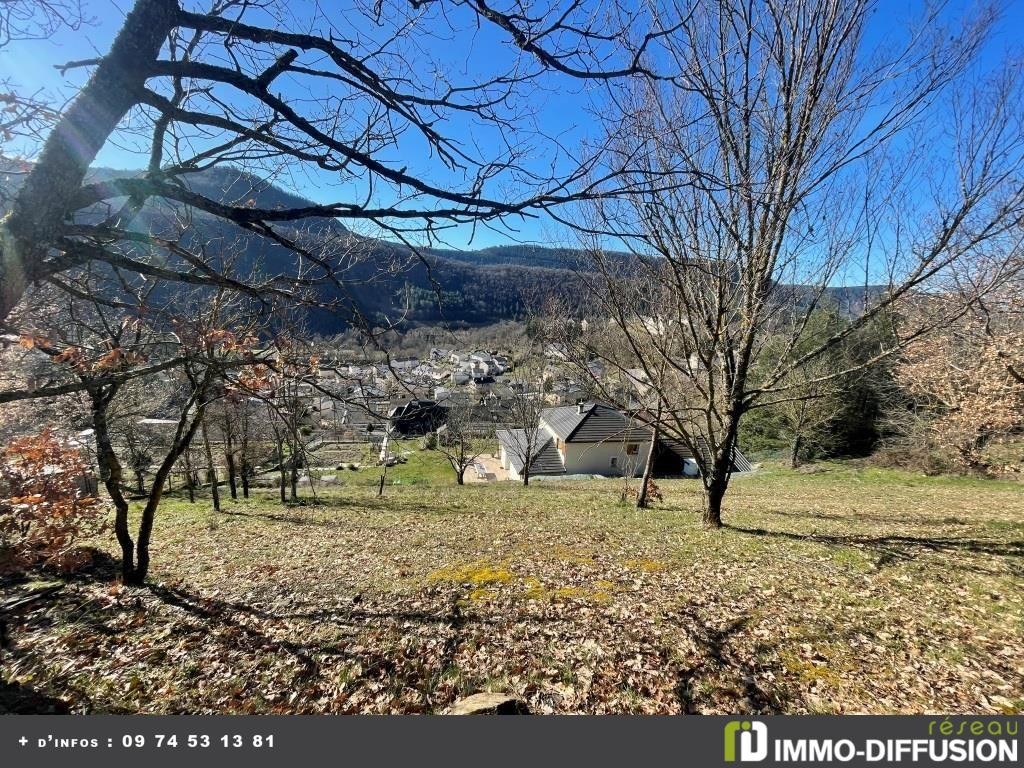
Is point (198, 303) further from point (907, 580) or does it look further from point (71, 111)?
point (907, 580)

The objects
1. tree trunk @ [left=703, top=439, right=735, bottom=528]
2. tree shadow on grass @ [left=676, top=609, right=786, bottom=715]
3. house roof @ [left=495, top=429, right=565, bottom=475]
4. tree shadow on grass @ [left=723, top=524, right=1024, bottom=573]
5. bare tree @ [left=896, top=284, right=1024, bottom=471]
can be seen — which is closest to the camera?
tree shadow on grass @ [left=676, top=609, right=786, bottom=715]

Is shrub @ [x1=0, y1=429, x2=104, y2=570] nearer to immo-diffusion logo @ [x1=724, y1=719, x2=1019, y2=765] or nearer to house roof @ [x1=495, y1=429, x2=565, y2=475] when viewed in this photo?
immo-diffusion logo @ [x1=724, y1=719, x2=1019, y2=765]

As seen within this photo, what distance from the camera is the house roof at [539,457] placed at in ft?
91.8

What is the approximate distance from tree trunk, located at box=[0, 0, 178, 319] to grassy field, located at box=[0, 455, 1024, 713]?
3.60 metres

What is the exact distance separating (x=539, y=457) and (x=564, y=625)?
81.4ft

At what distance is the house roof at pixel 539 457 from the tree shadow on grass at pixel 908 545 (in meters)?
19.4

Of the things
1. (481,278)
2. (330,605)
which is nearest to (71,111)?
(330,605)

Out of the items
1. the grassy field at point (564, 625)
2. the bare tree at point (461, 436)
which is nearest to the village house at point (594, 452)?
the bare tree at point (461, 436)

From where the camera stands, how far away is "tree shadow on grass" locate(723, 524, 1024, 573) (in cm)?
632

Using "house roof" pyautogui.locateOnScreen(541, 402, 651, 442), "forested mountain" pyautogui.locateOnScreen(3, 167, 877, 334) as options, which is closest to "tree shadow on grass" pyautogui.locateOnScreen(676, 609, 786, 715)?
"forested mountain" pyautogui.locateOnScreen(3, 167, 877, 334)

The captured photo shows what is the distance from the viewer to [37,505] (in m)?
5.41

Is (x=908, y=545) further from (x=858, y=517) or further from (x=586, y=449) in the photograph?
(x=586, y=449)

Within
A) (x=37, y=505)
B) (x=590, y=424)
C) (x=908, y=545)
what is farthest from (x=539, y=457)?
(x=37, y=505)

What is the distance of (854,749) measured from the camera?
2838 mm
